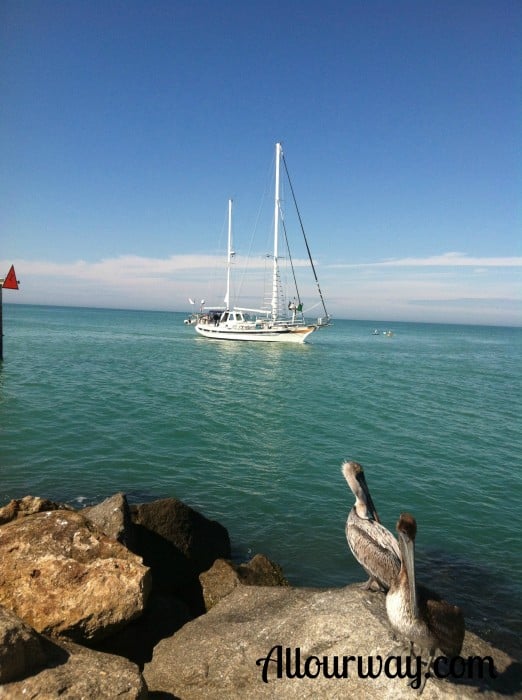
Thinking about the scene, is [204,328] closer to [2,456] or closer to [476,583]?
[2,456]

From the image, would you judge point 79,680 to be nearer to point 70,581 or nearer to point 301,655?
point 70,581

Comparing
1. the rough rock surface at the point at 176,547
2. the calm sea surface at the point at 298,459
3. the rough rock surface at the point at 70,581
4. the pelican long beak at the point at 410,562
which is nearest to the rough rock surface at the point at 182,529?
the rough rock surface at the point at 176,547

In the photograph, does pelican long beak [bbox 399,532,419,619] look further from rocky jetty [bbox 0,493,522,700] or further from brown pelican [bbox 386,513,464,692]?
rocky jetty [bbox 0,493,522,700]

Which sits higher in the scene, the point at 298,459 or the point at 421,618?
the point at 421,618

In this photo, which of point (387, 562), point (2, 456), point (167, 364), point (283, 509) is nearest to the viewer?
point (387, 562)

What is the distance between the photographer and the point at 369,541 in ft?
20.3

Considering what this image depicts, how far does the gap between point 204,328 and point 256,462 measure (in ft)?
208

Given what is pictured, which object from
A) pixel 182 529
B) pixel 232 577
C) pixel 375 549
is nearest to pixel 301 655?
pixel 375 549

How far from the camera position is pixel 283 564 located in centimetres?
1056

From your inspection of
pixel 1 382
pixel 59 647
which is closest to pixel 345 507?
pixel 59 647

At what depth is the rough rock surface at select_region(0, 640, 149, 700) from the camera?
445 centimetres

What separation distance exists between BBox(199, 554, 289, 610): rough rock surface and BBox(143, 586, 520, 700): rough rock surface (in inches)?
75.3

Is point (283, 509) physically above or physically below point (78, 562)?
below

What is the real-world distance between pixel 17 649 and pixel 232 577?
436cm
